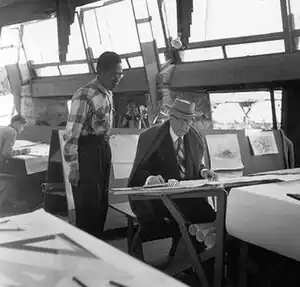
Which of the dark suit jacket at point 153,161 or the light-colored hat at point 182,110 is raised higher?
the light-colored hat at point 182,110

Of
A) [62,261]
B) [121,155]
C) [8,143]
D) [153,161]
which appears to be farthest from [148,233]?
[8,143]

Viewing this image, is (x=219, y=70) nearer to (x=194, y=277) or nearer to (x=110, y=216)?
(x=110, y=216)

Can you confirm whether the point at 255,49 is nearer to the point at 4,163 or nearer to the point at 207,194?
the point at 4,163

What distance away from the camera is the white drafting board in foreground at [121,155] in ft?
11.5

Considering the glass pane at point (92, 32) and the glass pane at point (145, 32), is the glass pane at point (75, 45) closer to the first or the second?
the glass pane at point (92, 32)

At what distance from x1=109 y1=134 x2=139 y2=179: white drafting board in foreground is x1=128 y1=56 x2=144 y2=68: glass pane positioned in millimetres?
4773

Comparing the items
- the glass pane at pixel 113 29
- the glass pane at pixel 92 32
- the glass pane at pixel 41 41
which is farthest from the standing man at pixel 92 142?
the glass pane at pixel 41 41

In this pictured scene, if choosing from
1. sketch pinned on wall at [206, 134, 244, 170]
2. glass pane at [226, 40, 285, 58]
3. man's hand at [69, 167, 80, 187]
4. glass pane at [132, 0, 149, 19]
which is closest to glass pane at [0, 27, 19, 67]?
glass pane at [132, 0, 149, 19]

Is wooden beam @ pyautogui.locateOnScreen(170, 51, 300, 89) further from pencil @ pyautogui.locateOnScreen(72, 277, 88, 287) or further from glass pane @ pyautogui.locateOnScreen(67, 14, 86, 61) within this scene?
pencil @ pyautogui.locateOnScreen(72, 277, 88, 287)

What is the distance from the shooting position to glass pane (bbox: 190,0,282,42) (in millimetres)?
6312

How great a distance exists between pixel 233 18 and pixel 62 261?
6.32 metres

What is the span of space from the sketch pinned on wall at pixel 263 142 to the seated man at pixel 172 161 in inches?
51.9

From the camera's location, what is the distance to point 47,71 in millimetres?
10711

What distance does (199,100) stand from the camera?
7438 millimetres
